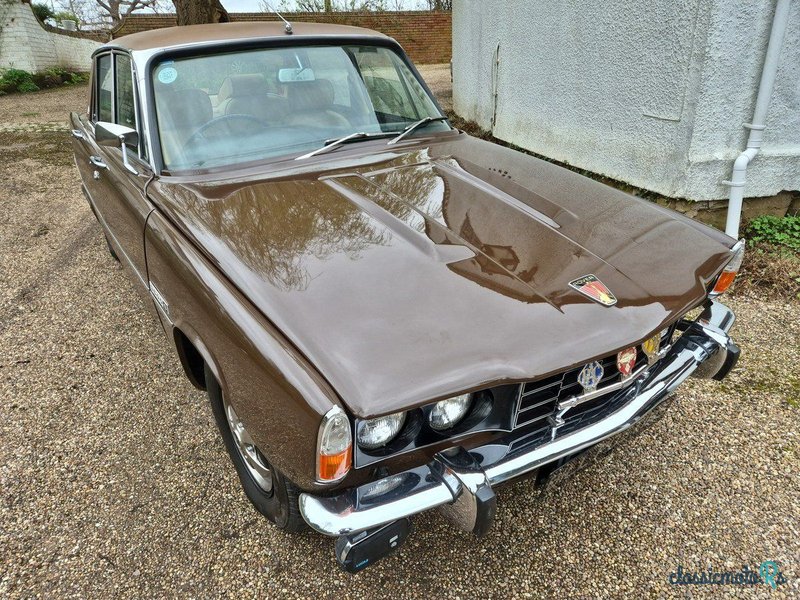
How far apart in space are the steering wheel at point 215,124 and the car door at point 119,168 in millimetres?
234

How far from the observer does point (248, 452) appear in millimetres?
2156

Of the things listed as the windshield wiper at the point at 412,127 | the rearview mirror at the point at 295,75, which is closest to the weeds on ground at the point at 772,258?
the windshield wiper at the point at 412,127

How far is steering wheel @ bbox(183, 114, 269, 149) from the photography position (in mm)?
2576

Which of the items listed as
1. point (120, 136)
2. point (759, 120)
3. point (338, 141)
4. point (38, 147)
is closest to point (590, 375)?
point (338, 141)

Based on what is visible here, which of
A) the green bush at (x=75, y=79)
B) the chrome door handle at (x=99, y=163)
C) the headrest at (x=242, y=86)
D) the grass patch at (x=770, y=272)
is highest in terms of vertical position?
the headrest at (x=242, y=86)

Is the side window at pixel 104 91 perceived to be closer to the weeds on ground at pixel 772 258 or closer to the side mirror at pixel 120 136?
the side mirror at pixel 120 136

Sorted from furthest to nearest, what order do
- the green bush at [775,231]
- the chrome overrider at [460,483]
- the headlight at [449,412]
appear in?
1. the green bush at [775,231]
2. the headlight at [449,412]
3. the chrome overrider at [460,483]

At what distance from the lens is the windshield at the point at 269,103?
2588 mm

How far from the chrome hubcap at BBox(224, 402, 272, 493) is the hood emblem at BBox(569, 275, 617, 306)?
50.4 inches

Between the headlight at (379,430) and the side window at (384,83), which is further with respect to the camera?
the side window at (384,83)

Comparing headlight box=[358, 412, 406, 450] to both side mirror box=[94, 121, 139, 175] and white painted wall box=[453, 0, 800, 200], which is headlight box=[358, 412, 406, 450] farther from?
white painted wall box=[453, 0, 800, 200]

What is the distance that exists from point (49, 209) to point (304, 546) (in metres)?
5.72

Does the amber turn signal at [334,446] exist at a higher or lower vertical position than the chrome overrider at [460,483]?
higher

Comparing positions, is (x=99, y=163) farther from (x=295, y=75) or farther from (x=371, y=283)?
(x=371, y=283)
